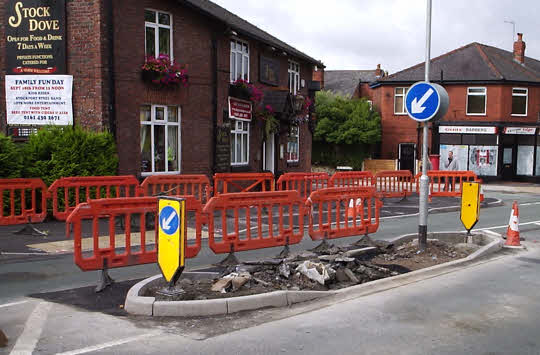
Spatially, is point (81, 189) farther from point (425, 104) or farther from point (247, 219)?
point (425, 104)

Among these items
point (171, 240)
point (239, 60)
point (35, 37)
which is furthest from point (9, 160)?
point (239, 60)

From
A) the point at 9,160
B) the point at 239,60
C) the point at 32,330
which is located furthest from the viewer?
the point at 239,60

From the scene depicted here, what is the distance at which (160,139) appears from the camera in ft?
55.4

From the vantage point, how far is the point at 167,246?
22.1ft

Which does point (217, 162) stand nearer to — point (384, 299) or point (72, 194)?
point (72, 194)

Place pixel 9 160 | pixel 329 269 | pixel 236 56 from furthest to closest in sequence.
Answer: pixel 236 56 → pixel 9 160 → pixel 329 269

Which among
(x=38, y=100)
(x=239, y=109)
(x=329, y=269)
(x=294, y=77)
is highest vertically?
(x=294, y=77)

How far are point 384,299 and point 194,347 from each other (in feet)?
9.20

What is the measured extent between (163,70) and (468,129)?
2434 centimetres

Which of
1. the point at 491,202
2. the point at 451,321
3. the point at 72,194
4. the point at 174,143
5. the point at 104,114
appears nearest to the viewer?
the point at 451,321

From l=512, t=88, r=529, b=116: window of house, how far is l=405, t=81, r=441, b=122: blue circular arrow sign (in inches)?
1118

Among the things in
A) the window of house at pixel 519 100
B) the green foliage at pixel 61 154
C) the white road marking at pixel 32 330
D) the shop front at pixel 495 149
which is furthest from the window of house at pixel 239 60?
the window of house at pixel 519 100

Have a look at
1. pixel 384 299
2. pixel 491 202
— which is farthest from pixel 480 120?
pixel 384 299

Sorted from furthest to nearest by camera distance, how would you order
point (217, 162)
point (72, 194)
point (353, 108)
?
point (353, 108) → point (217, 162) → point (72, 194)
